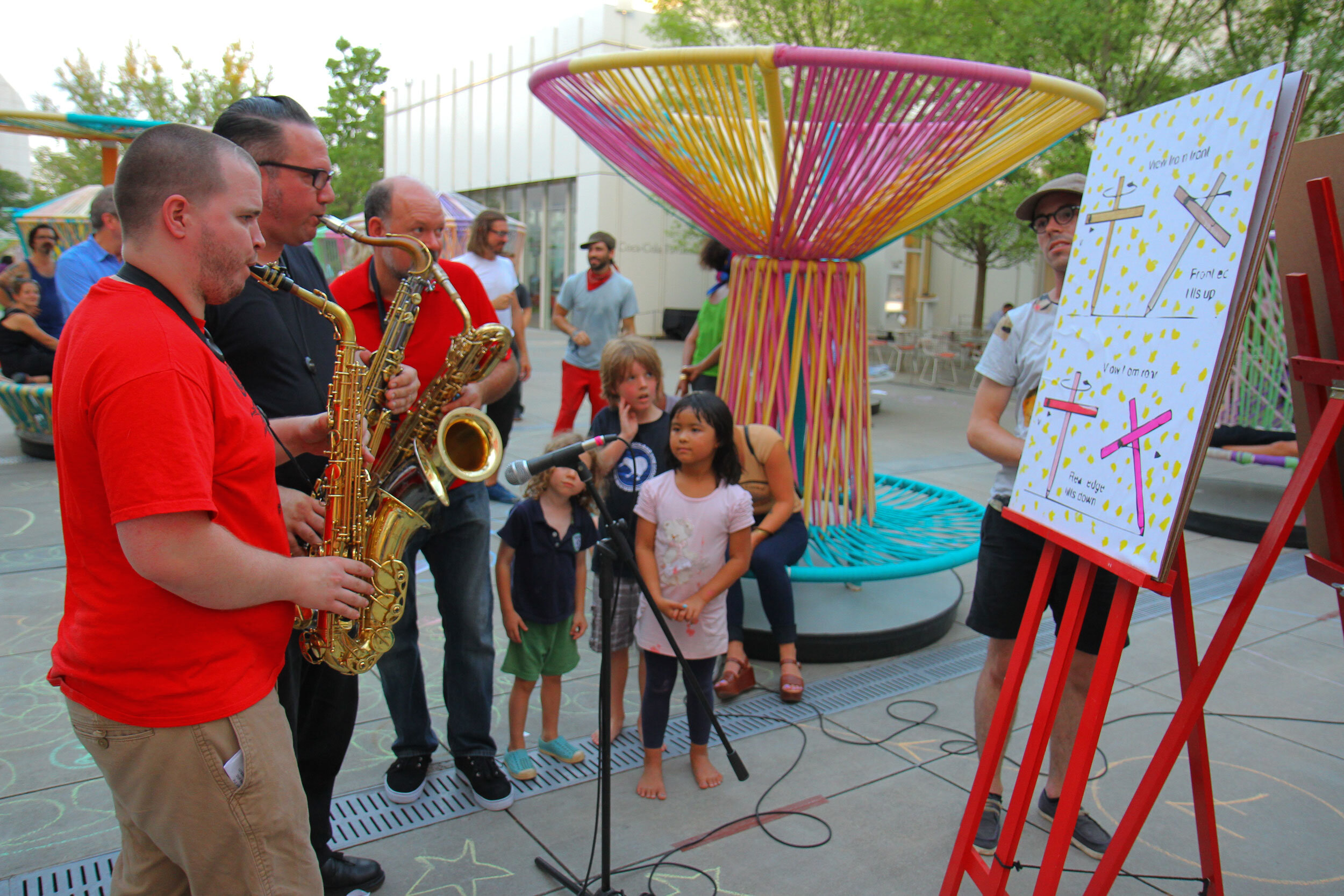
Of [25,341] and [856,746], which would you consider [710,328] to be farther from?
[25,341]

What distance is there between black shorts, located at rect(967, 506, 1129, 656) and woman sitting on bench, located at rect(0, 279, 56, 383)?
8.11 m

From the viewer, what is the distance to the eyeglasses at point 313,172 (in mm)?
2195

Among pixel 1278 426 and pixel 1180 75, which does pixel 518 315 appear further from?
pixel 1180 75

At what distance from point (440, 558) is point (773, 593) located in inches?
66.3

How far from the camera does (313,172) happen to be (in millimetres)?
2252

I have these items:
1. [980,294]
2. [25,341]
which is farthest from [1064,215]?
[980,294]

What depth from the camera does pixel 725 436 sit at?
3395 millimetres

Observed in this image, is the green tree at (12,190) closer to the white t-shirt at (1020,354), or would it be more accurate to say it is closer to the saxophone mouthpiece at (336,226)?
the saxophone mouthpiece at (336,226)

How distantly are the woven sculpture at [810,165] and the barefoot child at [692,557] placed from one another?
142 centimetres

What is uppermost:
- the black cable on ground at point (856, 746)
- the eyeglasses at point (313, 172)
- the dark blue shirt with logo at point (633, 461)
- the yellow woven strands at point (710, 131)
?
the yellow woven strands at point (710, 131)

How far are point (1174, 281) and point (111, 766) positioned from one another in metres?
2.34

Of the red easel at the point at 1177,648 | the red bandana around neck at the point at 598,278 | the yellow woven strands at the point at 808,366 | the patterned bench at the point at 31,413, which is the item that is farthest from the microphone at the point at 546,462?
the patterned bench at the point at 31,413

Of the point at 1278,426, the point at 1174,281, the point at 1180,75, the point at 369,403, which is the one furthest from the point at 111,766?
the point at 1180,75

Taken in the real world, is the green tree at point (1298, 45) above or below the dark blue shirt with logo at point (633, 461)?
above
